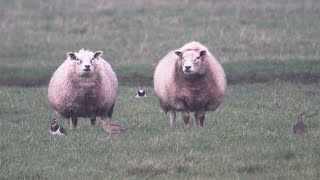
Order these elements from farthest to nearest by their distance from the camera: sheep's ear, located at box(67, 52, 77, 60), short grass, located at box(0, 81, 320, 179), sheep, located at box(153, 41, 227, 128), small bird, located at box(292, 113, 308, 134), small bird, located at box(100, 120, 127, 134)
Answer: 1. sheep's ear, located at box(67, 52, 77, 60)
2. sheep, located at box(153, 41, 227, 128)
3. small bird, located at box(100, 120, 127, 134)
4. small bird, located at box(292, 113, 308, 134)
5. short grass, located at box(0, 81, 320, 179)

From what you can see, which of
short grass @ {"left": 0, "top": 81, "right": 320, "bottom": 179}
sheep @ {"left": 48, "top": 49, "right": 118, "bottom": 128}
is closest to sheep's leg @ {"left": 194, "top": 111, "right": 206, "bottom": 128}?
short grass @ {"left": 0, "top": 81, "right": 320, "bottom": 179}

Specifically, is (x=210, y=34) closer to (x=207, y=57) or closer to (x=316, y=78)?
(x=316, y=78)

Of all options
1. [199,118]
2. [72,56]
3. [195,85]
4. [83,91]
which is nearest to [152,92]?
[72,56]

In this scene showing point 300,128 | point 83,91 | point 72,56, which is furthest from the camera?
point 72,56

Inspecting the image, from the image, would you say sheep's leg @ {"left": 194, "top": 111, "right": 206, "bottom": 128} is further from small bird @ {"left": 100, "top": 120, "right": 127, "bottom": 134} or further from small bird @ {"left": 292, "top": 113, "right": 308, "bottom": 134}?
small bird @ {"left": 292, "top": 113, "right": 308, "bottom": 134}

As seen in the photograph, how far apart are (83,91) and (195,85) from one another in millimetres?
2212

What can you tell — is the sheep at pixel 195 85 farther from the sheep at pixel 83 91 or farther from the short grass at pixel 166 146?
the sheep at pixel 83 91

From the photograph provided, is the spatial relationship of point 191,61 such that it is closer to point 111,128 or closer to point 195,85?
point 195,85

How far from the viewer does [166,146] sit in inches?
476

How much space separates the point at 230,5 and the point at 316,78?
13.4 meters

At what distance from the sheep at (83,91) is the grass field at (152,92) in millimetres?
369

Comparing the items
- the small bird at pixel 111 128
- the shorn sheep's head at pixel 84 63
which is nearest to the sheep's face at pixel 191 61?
the shorn sheep's head at pixel 84 63

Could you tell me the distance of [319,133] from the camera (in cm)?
1294

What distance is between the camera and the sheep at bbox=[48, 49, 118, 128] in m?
15.5
